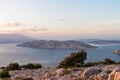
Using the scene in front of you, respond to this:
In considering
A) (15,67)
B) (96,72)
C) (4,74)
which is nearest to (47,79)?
(96,72)

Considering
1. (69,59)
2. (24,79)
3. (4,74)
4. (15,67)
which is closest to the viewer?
(24,79)

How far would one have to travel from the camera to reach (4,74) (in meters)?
21.4

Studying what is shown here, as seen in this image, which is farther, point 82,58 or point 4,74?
point 82,58

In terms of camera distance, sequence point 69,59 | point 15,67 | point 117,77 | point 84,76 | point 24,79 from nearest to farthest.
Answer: point 117,77
point 84,76
point 24,79
point 15,67
point 69,59

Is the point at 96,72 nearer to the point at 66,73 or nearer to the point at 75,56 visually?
the point at 66,73

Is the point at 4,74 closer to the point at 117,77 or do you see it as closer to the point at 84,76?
the point at 84,76

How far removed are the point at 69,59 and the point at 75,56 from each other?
3.59ft

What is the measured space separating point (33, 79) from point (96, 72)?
473 cm

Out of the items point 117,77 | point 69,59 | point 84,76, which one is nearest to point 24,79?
point 84,76

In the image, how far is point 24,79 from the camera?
17781 mm

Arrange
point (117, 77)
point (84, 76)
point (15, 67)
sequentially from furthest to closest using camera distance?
point (15, 67)
point (84, 76)
point (117, 77)

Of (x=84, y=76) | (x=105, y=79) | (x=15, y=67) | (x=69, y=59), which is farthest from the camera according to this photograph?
(x=69, y=59)

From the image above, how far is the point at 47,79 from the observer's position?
17031mm

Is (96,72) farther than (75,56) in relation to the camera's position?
No
